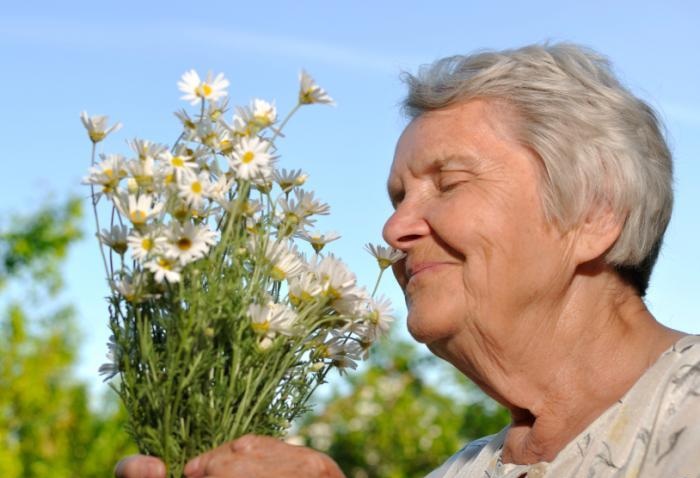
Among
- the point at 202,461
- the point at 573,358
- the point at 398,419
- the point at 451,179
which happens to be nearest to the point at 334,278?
the point at 202,461

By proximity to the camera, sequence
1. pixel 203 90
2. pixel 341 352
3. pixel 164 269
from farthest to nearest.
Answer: pixel 341 352 → pixel 203 90 → pixel 164 269

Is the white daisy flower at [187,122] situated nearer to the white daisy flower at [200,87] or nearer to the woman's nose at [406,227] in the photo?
the white daisy flower at [200,87]

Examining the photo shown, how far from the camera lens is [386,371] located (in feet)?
28.1

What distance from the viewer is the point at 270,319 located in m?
1.59

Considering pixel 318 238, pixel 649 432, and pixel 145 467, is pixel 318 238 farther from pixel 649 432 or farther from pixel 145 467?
pixel 649 432

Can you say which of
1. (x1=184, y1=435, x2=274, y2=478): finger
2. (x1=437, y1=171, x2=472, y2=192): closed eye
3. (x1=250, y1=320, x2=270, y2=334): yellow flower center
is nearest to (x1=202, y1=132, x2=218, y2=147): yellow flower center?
(x1=250, y1=320, x2=270, y2=334): yellow flower center

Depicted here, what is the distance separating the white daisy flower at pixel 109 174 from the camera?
5.31ft

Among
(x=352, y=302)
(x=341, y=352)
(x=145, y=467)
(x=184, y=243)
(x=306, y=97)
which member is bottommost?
(x=145, y=467)

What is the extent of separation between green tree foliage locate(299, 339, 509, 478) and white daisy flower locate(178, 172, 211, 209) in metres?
6.55

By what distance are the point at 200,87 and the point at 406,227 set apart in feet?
1.99

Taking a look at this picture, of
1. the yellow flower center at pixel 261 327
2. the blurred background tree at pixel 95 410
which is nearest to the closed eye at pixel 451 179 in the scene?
the yellow flower center at pixel 261 327

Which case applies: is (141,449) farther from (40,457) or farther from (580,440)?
(40,457)

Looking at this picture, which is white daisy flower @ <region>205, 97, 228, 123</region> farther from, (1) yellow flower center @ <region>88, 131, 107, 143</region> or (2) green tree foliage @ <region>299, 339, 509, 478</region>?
(2) green tree foliage @ <region>299, 339, 509, 478</region>

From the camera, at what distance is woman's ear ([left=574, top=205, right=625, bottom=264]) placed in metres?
2.05
